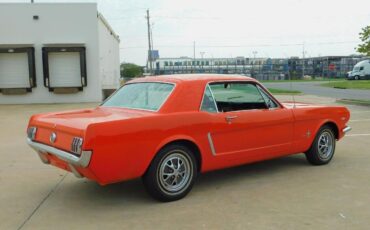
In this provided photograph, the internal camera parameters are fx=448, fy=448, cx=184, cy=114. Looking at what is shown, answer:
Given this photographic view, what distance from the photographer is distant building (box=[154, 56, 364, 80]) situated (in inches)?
2211

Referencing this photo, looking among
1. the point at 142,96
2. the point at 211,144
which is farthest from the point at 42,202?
the point at 211,144

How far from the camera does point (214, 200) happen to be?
5254mm

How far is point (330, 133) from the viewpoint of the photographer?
23.5ft

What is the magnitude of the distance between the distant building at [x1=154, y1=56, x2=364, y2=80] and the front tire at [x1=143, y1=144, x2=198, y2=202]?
46602mm

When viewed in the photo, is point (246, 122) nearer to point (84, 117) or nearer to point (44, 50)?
point (84, 117)

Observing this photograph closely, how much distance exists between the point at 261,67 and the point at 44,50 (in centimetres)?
4496

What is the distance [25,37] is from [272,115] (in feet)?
61.6

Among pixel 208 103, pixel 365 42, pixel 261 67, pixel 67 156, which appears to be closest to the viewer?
pixel 67 156

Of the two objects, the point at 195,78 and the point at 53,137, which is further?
the point at 195,78

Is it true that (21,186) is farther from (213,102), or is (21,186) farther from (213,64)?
(213,64)

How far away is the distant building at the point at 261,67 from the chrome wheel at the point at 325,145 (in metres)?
44.8

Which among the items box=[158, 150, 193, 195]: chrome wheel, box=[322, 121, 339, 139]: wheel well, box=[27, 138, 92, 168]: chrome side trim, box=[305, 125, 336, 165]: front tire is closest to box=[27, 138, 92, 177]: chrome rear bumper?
box=[27, 138, 92, 168]: chrome side trim

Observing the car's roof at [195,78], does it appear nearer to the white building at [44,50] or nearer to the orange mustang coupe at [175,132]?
the orange mustang coupe at [175,132]

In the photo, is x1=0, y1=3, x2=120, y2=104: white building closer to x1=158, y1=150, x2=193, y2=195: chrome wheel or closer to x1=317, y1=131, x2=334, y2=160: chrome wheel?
x1=317, y1=131, x2=334, y2=160: chrome wheel
